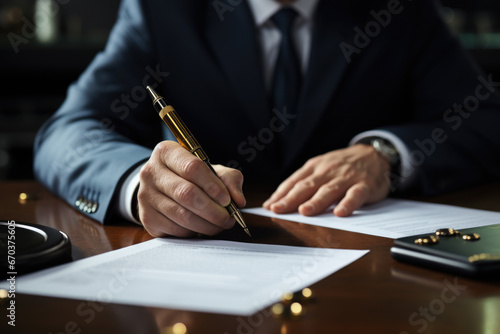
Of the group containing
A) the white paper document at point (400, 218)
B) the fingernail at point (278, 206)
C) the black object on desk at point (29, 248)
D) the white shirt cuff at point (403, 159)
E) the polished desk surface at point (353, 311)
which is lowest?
the white shirt cuff at point (403, 159)

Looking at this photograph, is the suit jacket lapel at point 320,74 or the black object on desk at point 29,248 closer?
the black object on desk at point 29,248

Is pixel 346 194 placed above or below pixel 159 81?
below

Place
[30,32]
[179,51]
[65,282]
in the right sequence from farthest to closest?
[30,32] < [179,51] < [65,282]

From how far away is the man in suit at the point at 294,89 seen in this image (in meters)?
1.30

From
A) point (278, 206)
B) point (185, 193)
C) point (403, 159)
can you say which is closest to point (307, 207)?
point (278, 206)

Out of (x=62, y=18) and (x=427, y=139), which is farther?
(x=62, y=18)

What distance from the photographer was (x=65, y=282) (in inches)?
25.1

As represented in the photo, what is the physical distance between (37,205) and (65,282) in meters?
0.50

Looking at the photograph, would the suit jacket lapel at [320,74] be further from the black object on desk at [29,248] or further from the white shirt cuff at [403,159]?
the black object on desk at [29,248]

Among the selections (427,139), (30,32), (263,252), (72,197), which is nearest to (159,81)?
(72,197)

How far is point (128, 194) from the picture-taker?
966mm

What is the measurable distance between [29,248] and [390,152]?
81 centimetres

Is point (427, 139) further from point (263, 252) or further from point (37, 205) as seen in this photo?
point (37, 205)

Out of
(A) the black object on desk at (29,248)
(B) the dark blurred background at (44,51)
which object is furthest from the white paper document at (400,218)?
(B) the dark blurred background at (44,51)
